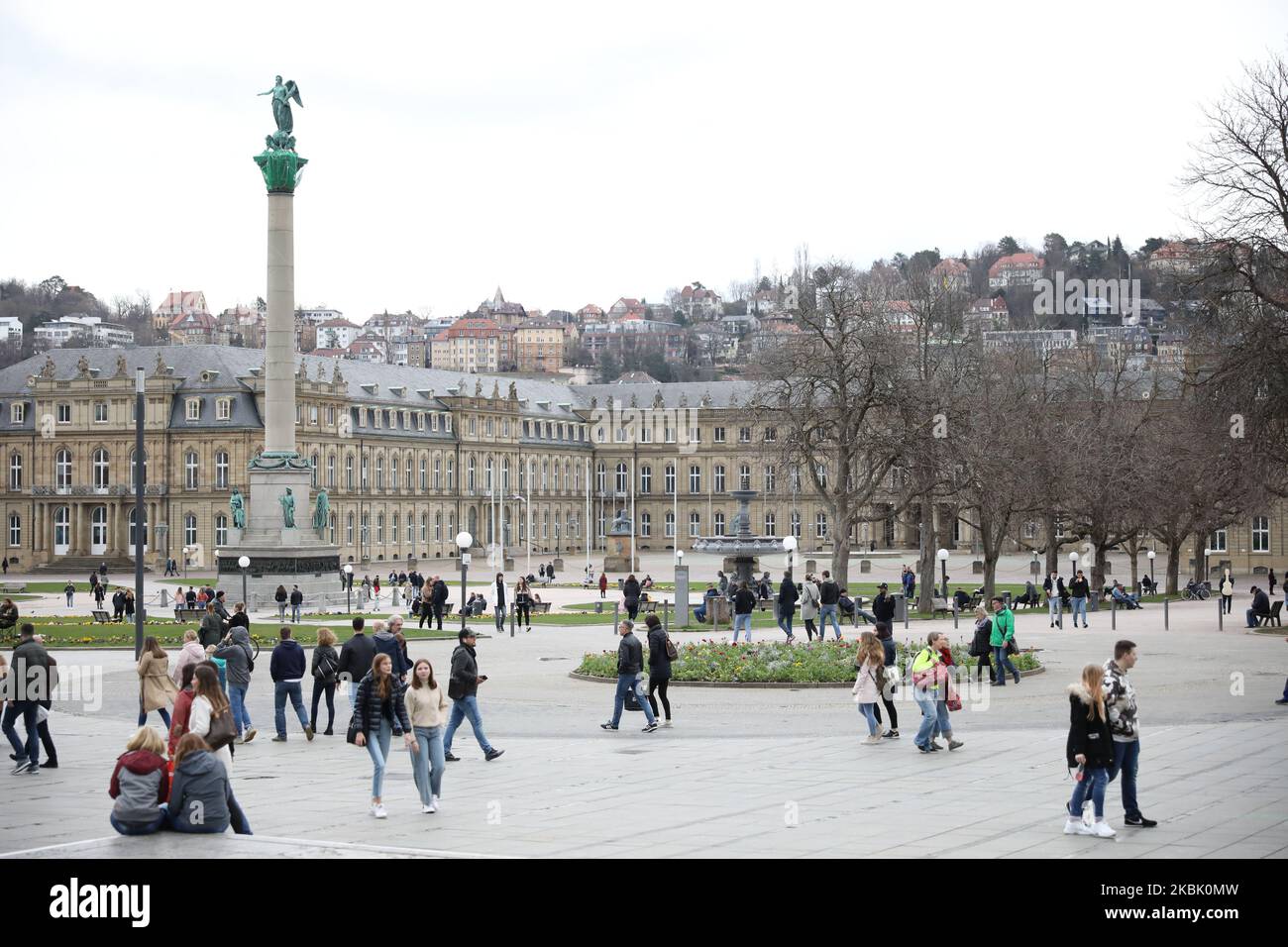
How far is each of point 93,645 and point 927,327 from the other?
32884 mm

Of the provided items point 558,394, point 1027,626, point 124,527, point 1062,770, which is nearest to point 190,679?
point 1062,770

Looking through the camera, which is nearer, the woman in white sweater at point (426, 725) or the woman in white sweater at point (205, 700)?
the woman in white sweater at point (205, 700)

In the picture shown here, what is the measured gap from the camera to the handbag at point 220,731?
620 inches

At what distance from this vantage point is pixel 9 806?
17.5m

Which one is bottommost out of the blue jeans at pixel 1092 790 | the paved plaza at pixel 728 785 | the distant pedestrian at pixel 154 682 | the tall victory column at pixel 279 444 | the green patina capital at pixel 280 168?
the paved plaza at pixel 728 785

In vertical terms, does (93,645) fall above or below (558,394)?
below

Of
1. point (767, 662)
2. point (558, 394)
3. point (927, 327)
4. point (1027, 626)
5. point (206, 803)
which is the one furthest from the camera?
point (558, 394)

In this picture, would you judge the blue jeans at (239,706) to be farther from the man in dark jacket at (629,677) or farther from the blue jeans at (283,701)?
the man in dark jacket at (629,677)

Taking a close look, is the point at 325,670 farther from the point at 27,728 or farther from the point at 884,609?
the point at 884,609

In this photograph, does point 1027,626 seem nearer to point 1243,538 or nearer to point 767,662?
point 767,662

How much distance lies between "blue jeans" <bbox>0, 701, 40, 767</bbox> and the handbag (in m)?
5.89

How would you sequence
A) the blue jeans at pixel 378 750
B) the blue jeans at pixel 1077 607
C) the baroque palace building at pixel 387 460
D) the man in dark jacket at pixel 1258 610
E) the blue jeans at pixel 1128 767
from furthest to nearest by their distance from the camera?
the baroque palace building at pixel 387 460 < the blue jeans at pixel 1077 607 < the man in dark jacket at pixel 1258 610 < the blue jeans at pixel 378 750 < the blue jeans at pixel 1128 767

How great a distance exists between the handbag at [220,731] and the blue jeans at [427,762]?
1912 millimetres

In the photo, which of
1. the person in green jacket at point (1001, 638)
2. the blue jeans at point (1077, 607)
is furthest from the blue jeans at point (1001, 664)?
the blue jeans at point (1077, 607)
